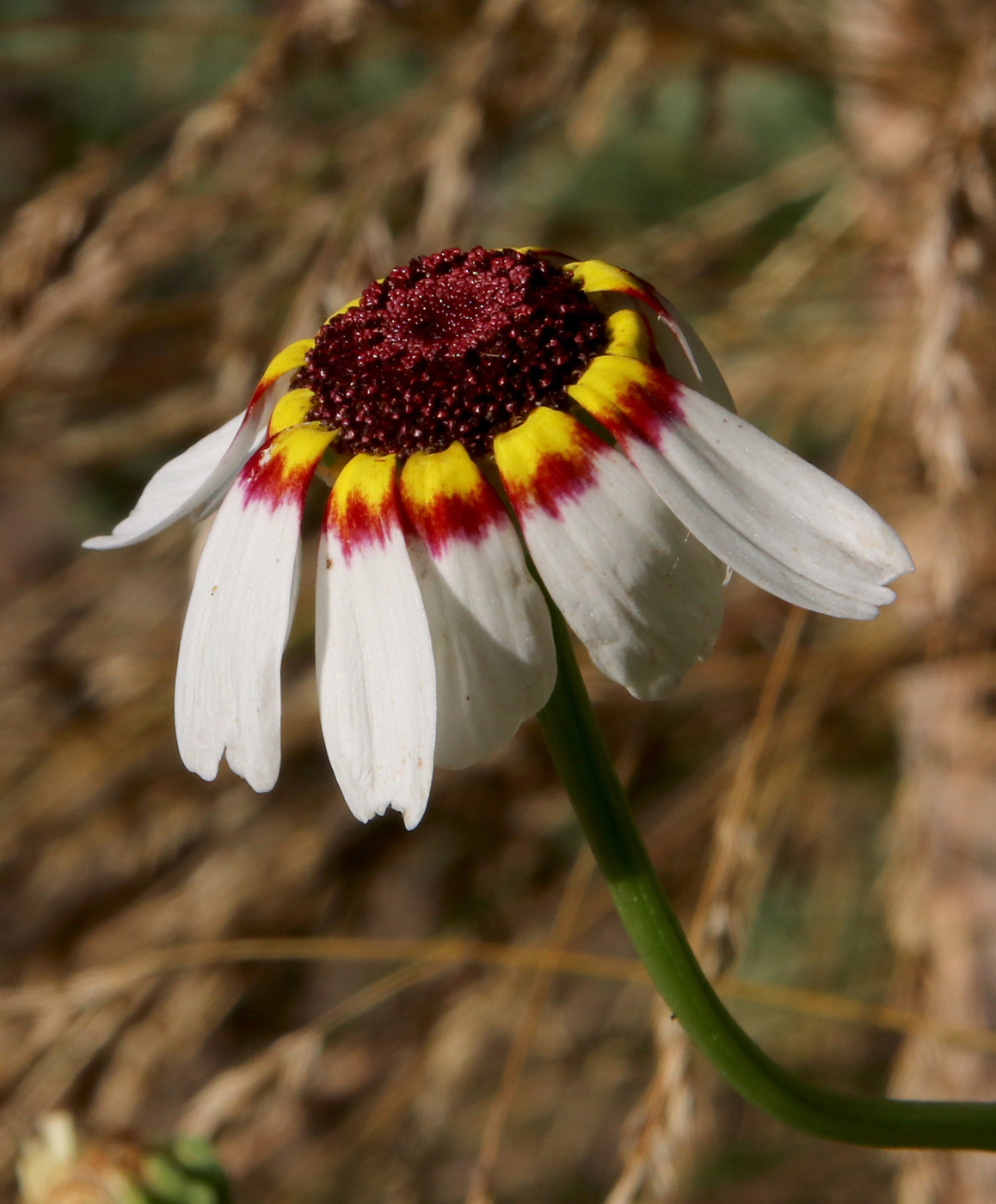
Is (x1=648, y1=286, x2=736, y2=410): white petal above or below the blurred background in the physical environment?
above

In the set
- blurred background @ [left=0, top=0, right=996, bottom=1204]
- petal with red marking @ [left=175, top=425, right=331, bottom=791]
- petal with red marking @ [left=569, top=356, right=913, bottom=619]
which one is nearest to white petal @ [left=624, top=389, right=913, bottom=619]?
petal with red marking @ [left=569, top=356, right=913, bottom=619]

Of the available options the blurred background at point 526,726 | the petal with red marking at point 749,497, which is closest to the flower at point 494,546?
the petal with red marking at point 749,497

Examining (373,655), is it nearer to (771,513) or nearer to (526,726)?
(771,513)

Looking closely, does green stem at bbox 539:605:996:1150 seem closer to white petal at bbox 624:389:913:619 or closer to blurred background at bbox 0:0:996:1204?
white petal at bbox 624:389:913:619

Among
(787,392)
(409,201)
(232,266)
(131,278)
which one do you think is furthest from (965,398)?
(232,266)

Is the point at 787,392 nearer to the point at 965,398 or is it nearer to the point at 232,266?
the point at 965,398
